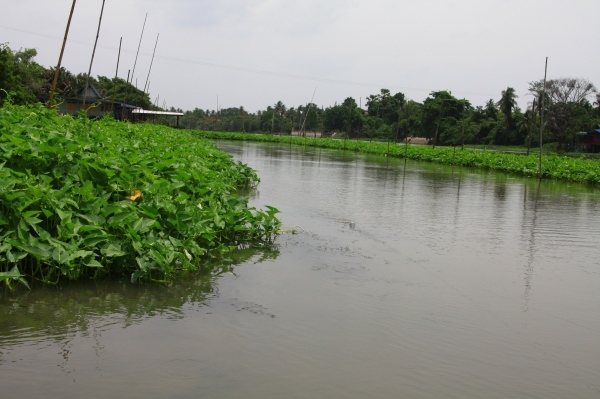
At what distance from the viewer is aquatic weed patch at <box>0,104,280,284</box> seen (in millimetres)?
4742

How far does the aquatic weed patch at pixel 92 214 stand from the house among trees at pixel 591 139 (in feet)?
136

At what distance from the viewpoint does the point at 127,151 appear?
7.45 metres

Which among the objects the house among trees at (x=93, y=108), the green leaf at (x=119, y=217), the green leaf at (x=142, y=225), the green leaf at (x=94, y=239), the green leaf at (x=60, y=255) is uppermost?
the house among trees at (x=93, y=108)

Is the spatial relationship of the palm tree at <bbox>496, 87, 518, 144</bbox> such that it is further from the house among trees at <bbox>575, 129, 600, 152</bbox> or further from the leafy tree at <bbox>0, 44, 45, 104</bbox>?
the leafy tree at <bbox>0, 44, 45, 104</bbox>

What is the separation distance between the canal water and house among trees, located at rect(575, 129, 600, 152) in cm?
3829

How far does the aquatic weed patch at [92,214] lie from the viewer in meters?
4.74

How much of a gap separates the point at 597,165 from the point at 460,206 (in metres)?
14.5

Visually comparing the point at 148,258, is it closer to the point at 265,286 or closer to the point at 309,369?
the point at 265,286

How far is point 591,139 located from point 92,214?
4499 cm

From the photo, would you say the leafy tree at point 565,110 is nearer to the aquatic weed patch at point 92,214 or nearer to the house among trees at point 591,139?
the house among trees at point 591,139

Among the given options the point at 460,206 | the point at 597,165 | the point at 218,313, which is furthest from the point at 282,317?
the point at 597,165

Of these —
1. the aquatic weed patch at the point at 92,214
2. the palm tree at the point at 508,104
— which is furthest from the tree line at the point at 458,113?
the aquatic weed patch at the point at 92,214

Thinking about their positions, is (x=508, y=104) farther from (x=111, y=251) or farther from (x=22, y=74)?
(x=111, y=251)

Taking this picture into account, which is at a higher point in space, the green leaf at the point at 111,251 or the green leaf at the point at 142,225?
the green leaf at the point at 142,225
